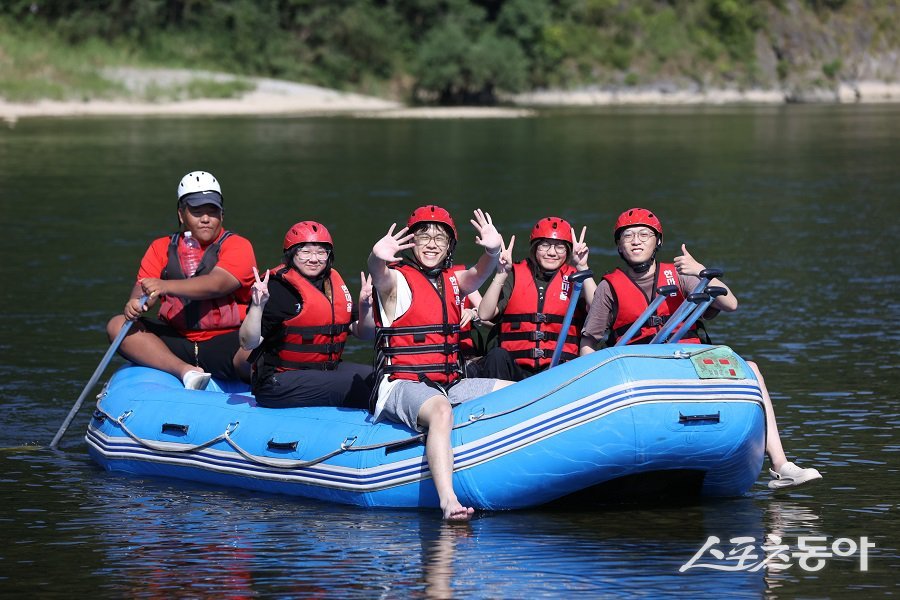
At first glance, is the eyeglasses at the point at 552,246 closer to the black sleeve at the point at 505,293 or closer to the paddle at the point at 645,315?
the black sleeve at the point at 505,293

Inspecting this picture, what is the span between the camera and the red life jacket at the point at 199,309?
28.1 feet

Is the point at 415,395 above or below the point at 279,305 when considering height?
below

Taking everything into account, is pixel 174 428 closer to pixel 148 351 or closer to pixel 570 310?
pixel 148 351

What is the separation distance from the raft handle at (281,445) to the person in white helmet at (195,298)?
762 millimetres

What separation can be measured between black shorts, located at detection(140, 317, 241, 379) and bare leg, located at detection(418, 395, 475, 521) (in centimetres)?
183

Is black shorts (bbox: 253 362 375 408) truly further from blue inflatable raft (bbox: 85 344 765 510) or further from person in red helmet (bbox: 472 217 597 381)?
person in red helmet (bbox: 472 217 597 381)

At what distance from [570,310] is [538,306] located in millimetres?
414

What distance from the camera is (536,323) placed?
26.2ft

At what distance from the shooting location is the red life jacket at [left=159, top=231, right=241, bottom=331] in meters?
8.57

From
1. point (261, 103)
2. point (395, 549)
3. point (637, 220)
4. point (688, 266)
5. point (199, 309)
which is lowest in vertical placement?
point (395, 549)

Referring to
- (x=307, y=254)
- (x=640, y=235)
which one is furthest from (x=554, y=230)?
(x=307, y=254)

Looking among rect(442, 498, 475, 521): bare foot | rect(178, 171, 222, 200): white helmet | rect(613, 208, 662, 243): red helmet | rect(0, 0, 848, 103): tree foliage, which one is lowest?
rect(442, 498, 475, 521): bare foot

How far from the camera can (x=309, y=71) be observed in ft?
202

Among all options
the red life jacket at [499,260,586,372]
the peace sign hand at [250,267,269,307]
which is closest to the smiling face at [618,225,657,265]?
the red life jacket at [499,260,586,372]
